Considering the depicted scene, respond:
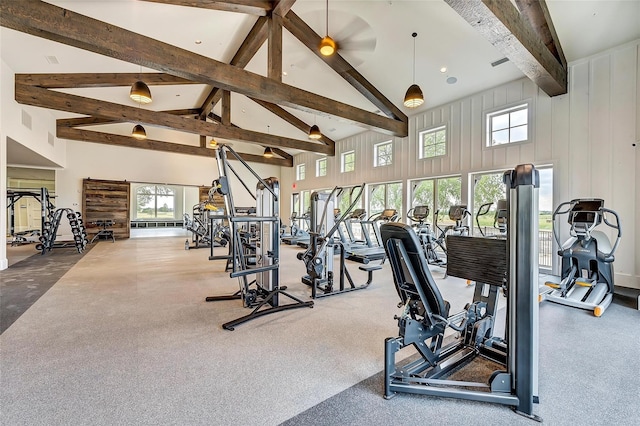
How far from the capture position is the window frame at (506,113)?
18.5ft

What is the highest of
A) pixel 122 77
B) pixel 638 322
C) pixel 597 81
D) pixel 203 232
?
pixel 122 77

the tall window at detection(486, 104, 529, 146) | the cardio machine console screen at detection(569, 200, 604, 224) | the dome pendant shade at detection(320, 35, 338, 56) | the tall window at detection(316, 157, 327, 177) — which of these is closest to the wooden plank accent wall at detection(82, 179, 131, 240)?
the tall window at detection(316, 157, 327, 177)

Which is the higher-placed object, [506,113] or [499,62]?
[499,62]

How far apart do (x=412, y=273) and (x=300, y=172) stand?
1218 cm

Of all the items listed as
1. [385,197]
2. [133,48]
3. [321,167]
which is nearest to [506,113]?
[385,197]

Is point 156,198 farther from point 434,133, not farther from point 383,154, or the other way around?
point 434,133

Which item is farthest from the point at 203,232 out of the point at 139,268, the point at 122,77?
the point at 122,77

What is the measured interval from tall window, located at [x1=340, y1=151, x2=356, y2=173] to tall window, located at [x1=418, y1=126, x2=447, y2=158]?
9.28 feet

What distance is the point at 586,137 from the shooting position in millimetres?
4918

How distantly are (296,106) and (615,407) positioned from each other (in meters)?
5.98

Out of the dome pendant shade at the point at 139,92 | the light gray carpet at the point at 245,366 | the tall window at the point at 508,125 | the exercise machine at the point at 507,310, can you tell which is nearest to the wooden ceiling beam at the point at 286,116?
the dome pendant shade at the point at 139,92

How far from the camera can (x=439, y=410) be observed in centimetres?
170

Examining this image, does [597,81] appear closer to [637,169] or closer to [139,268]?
[637,169]

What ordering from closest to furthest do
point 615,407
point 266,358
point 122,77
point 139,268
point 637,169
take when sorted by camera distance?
point 615,407, point 266,358, point 637,169, point 139,268, point 122,77
